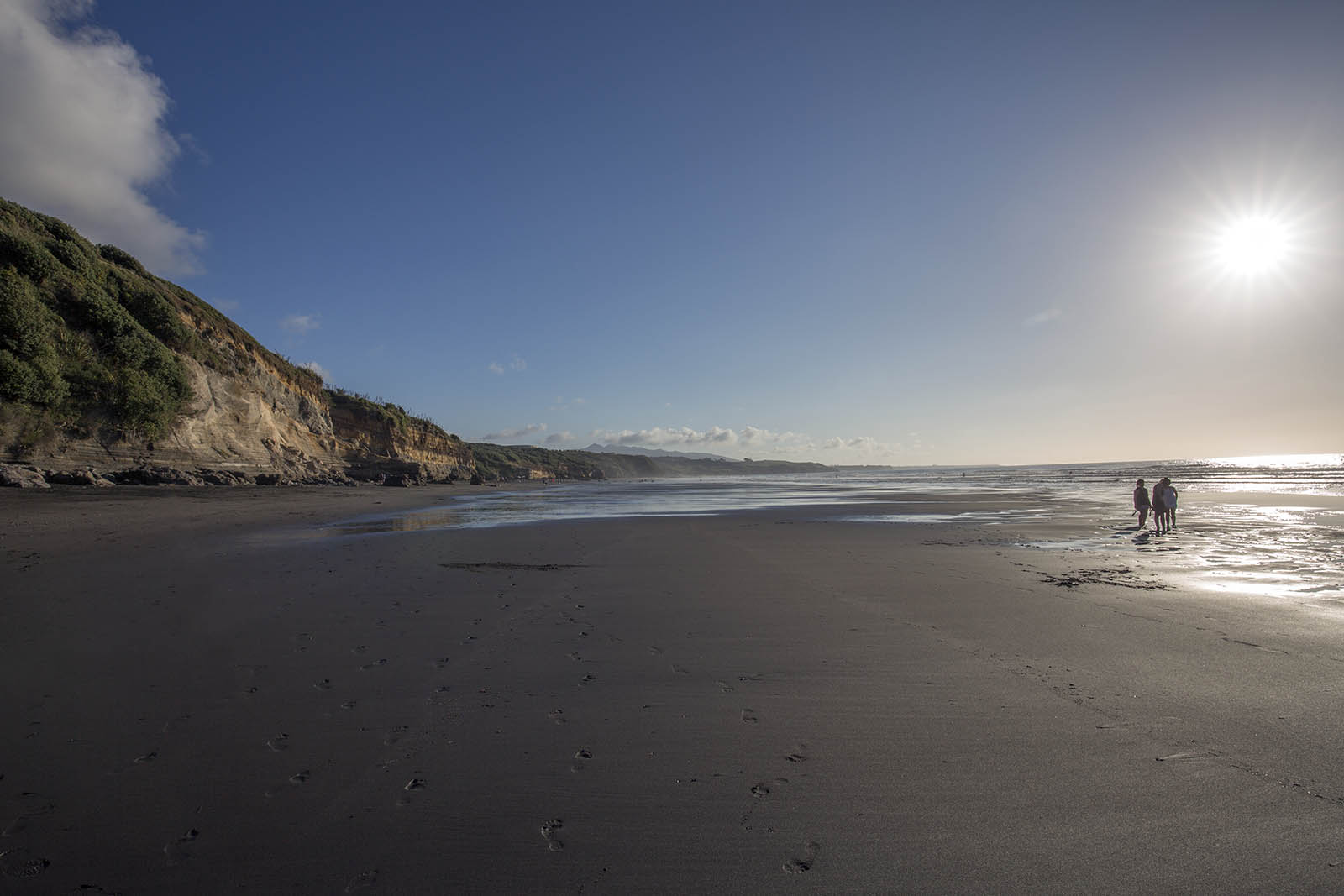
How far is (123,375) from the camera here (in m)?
22.8

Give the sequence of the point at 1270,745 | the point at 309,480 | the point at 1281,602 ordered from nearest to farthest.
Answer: the point at 1270,745
the point at 1281,602
the point at 309,480

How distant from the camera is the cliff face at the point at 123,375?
1984 cm

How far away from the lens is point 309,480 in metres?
34.9

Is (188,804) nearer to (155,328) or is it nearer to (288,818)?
(288,818)

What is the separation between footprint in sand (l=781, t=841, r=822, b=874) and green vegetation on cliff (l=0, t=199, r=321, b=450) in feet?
91.5

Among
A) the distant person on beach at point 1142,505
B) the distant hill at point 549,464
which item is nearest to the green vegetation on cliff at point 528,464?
the distant hill at point 549,464

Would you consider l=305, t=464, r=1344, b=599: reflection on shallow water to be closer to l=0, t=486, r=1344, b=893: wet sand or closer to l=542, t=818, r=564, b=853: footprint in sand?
l=0, t=486, r=1344, b=893: wet sand

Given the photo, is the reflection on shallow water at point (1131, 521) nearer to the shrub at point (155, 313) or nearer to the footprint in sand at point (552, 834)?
the footprint in sand at point (552, 834)

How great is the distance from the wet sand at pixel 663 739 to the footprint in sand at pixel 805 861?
2 centimetres

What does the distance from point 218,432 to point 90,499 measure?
13215mm

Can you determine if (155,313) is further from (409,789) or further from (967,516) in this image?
(967,516)

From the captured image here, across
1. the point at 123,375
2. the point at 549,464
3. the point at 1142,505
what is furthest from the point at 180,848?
the point at 549,464

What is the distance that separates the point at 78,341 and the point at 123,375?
1.93m

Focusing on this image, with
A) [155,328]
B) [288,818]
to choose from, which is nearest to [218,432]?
[155,328]
